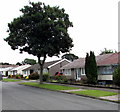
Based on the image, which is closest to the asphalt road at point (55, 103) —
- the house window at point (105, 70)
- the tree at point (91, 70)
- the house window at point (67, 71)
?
the tree at point (91, 70)

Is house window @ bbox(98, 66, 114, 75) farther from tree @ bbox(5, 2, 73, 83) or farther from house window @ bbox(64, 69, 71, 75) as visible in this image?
house window @ bbox(64, 69, 71, 75)

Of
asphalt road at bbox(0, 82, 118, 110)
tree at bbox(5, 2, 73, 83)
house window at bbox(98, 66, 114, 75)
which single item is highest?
tree at bbox(5, 2, 73, 83)

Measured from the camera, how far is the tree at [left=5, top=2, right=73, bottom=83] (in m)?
26.0

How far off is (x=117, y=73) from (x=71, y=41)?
38.6 feet

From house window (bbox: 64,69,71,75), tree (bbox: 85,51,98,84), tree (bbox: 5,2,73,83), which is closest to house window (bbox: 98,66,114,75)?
tree (bbox: 85,51,98,84)

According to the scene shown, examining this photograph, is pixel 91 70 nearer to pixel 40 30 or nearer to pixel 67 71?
pixel 40 30

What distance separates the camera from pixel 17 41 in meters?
27.0

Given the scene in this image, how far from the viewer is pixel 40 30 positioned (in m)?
25.9

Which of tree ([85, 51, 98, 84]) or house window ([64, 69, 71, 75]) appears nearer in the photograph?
tree ([85, 51, 98, 84])

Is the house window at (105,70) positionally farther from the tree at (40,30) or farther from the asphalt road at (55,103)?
the asphalt road at (55,103)

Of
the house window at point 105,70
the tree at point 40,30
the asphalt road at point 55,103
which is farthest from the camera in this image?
the house window at point 105,70

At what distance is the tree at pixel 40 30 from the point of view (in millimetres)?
26031

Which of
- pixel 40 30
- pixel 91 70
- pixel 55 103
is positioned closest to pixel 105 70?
pixel 91 70

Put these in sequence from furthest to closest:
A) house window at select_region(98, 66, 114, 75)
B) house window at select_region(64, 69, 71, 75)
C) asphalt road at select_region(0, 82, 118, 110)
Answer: house window at select_region(64, 69, 71, 75) → house window at select_region(98, 66, 114, 75) → asphalt road at select_region(0, 82, 118, 110)
